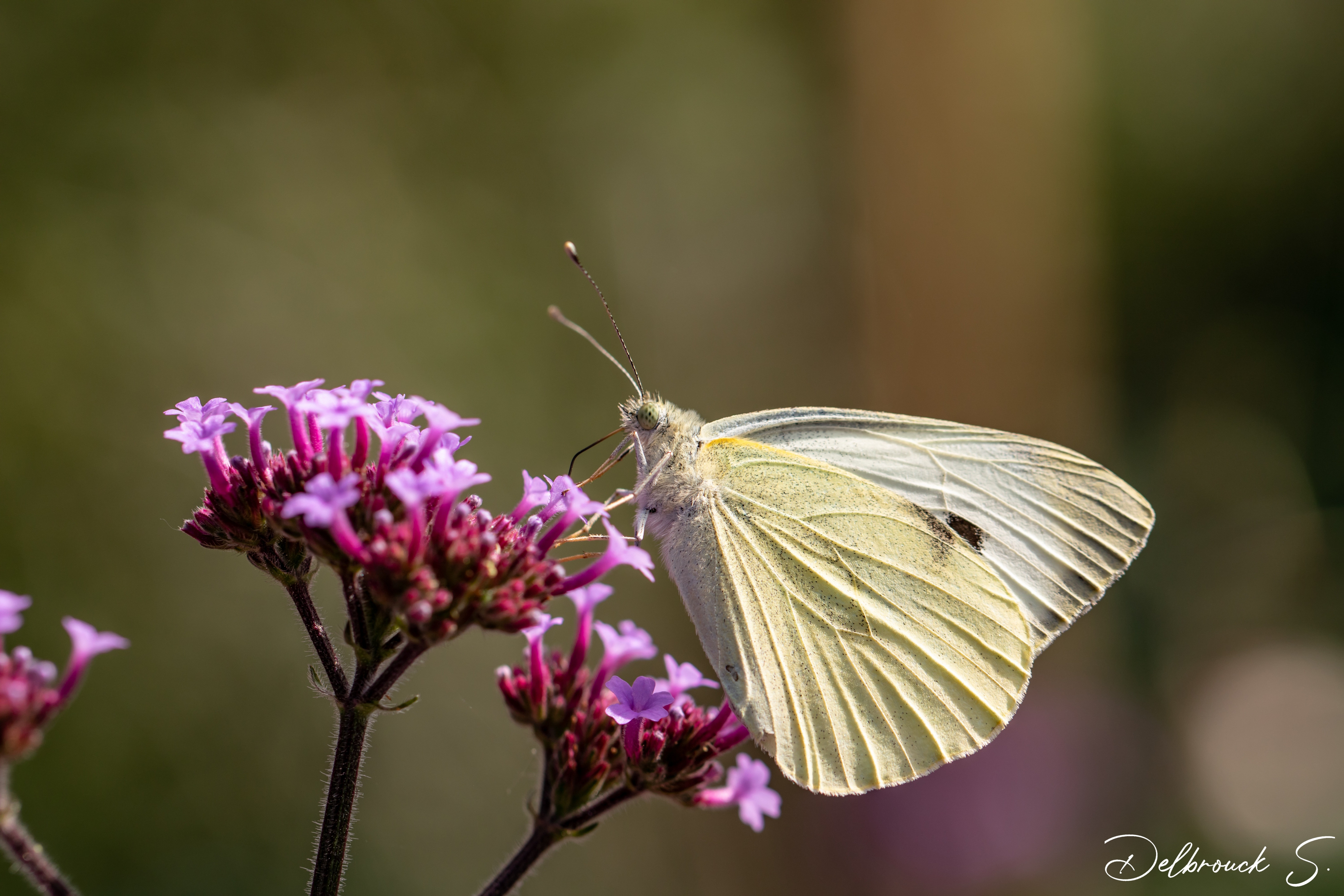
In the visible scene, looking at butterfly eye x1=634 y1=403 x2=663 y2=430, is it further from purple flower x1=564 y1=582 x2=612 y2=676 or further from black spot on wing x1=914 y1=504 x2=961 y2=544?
black spot on wing x1=914 y1=504 x2=961 y2=544

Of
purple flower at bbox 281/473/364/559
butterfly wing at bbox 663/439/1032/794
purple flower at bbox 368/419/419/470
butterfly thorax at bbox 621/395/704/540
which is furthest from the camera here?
butterfly thorax at bbox 621/395/704/540

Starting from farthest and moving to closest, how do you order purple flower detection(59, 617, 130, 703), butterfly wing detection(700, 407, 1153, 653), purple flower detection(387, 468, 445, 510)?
butterfly wing detection(700, 407, 1153, 653), purple flower detection(387, 468, 445, 510), purple flower detection(59, 617, 130, 703)

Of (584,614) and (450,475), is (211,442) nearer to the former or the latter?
(450,475)

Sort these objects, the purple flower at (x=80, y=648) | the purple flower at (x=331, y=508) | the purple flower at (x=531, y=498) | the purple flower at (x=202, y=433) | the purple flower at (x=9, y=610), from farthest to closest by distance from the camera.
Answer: the purple flower at (x=531, y=498) → the purple flower at (x=202, y=433) → the purple flower at (x=331, y=508) → the purple flower at (x=80, y=648) → the purple flower at (x=9, y=610)

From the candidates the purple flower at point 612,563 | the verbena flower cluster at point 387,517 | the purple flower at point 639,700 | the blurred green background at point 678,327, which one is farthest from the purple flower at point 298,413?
the blurred green background at point 678,327

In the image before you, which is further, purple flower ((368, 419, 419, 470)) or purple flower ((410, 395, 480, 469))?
purple flower ((368, 419, 419, 470))

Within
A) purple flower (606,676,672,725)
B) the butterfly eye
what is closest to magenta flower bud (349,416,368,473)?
purple flower (606,676,672,725)

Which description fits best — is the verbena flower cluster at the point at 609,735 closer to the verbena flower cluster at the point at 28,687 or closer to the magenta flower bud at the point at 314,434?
the magenta flower bud at the point at 314,434

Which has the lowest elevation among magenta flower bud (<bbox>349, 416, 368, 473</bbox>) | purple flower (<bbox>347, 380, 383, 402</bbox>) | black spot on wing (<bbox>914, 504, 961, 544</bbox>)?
black spot on wing (<bbox>914, 504, 961, 544</bbox>)
